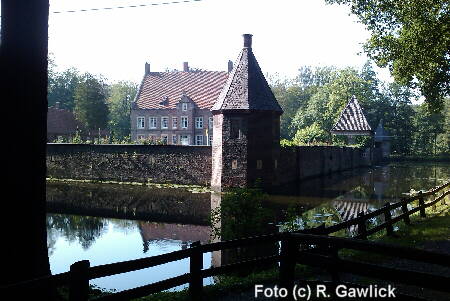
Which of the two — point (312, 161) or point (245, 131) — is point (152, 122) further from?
point (245, 131)

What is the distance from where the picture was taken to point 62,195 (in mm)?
26234

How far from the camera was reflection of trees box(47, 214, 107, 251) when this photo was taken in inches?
600

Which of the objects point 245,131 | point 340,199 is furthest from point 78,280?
point 245,131

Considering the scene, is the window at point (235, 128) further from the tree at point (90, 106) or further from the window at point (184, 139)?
the tree at point (90, 106)

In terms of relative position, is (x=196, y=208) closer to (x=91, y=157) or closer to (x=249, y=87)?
(x=249, y=87)

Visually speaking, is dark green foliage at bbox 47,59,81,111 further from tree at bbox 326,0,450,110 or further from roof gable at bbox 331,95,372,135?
tree at bbox 326,0,450,110

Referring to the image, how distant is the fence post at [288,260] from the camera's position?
5668 mm

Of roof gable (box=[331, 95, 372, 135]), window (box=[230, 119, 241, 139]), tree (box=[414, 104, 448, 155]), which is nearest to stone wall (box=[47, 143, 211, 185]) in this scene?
window (box=[230, 119, 241, 139])

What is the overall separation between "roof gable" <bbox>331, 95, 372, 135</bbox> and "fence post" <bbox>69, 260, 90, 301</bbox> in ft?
168

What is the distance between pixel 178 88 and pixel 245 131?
33.2m

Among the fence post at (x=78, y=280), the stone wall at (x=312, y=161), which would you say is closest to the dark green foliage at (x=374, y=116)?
the stone wall at (x=312, y=161)

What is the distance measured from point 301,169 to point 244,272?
24.8m

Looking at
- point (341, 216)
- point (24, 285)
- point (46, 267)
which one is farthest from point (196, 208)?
point (24, 285)

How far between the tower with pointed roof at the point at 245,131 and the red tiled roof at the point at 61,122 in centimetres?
3347
